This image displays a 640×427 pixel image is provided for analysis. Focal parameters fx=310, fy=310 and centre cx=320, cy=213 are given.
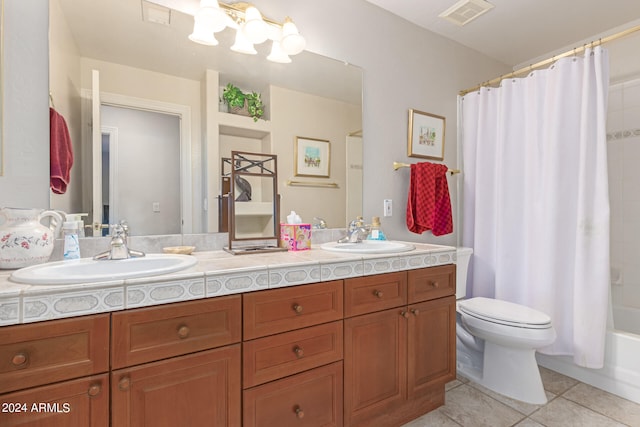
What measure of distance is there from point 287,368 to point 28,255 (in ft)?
3.12

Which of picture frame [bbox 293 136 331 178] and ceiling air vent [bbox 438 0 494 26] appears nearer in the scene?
picture frame [bbox 293 136 331 178]

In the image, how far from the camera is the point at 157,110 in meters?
1.40

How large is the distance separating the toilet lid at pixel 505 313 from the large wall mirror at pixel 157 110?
1.16 meters

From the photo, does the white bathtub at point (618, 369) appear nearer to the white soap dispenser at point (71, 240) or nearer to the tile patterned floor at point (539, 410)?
the tile patterned floor at point (539, 410)

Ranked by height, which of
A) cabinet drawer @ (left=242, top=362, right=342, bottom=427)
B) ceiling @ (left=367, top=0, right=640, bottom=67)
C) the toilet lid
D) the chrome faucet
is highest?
ceiling @ (left=367, top=0, right=640, bottom=67)

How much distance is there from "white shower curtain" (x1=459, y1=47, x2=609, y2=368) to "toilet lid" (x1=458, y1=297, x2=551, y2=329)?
0.99ft

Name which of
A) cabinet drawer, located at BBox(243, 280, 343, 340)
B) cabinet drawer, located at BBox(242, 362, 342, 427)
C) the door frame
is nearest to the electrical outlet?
cabinet drawer, located at BBox(243, 280, 343, 340)

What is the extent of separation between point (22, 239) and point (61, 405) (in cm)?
57

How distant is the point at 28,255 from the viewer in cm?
103

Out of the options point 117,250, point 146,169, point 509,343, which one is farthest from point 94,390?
point 509,343

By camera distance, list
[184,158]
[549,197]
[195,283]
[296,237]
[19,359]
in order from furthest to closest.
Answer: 1. [549,197]
2. [296,237]
3. [184,158]
4. [195,283]
5. [19,359]

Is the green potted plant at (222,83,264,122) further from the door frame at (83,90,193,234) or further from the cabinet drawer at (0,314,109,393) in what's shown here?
the cabinet drawer at (0,314,109,393)

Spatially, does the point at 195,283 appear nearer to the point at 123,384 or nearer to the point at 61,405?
the point at 123,384

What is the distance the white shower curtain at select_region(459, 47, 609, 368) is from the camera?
69.5 inches
